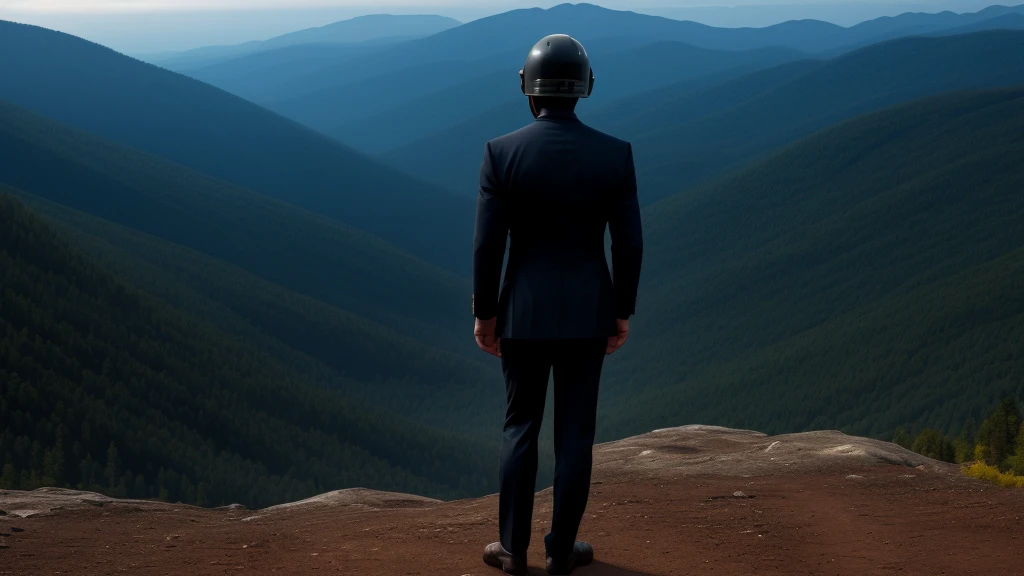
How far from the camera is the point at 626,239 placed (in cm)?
976

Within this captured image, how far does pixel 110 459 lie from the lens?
339 ft

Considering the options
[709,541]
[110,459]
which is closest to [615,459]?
[709,541]

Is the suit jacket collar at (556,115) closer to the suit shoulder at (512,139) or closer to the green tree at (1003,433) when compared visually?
the suit shoulder at (512,139)

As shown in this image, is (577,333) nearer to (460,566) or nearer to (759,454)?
(460,566)

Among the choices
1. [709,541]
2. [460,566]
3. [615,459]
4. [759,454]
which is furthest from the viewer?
[615,459]

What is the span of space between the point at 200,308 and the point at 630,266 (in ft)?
605

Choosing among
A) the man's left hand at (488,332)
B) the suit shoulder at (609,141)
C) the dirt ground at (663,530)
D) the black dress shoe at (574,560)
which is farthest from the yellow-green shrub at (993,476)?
the man's left hand at (488,332)

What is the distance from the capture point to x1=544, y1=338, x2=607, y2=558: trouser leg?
9.91 meters

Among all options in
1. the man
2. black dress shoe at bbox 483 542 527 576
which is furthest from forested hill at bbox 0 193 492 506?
the man

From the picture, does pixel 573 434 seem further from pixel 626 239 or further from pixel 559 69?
pixel 559 69

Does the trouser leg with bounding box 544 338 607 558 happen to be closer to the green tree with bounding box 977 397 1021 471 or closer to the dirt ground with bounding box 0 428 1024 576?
the dirt ground with bounding box 0 428 1024 576

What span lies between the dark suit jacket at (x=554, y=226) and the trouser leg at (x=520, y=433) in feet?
1.07

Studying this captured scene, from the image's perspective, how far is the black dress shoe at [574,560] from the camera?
10086 millimetres

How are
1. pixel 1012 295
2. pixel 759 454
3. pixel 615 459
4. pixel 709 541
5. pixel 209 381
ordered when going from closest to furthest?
pixel 709 541 < pixel 759 454 < pixel 615 459 < pixel 209 381 < pixel 1012 295
